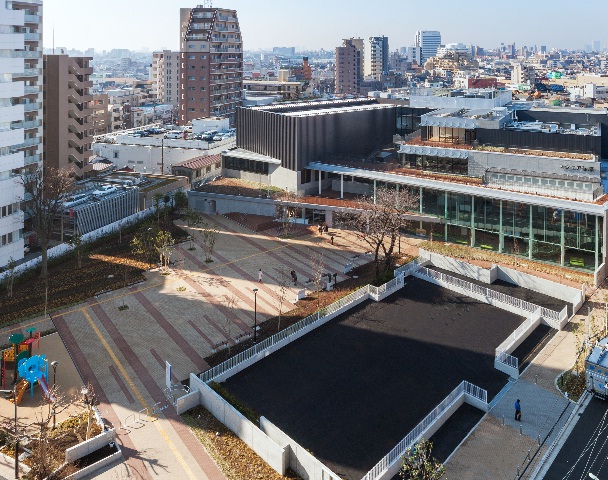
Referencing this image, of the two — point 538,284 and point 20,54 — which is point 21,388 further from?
point 20,54

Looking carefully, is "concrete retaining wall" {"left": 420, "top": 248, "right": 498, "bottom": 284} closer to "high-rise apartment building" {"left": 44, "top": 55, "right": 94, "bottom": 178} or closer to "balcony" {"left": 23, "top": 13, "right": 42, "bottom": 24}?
"high-rise apartment building" {"left": 44, "top": 55, "right": 94, "bottom": 178}

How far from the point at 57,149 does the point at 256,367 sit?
127ft

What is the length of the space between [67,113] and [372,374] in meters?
43.0

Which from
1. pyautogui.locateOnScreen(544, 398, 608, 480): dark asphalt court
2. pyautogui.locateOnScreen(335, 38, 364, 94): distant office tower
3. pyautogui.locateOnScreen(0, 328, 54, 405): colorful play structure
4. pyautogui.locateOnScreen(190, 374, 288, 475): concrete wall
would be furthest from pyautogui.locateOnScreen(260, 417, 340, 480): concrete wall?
pyautogui.locateOnScreen(335, 38, 364, 94): distant office tower

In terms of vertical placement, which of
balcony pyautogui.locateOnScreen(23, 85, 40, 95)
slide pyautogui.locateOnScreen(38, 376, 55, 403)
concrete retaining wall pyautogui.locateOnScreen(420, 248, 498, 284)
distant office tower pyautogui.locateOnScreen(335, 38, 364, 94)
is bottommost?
slide pyautogui.locateOnScreen(38, 376, 55, 403)

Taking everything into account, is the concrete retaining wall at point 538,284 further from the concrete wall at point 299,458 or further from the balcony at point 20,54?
the balcony at point 20,54

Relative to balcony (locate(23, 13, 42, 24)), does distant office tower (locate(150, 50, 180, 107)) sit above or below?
above

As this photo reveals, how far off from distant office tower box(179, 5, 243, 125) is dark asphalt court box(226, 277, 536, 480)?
72.3m

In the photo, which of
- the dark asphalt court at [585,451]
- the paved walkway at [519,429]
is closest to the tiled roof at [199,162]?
the paved walkway at [519,429]

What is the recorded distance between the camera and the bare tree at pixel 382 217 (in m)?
34.2

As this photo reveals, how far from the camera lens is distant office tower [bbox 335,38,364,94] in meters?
182

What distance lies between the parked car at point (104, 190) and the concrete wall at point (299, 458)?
31.9 meters

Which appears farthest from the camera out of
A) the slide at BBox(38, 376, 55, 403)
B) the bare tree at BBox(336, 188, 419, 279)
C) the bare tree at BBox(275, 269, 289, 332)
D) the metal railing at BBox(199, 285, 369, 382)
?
the bare tree at BBox(336, 188, 419, 279)

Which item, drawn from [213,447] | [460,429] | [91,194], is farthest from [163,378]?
[91,194]
